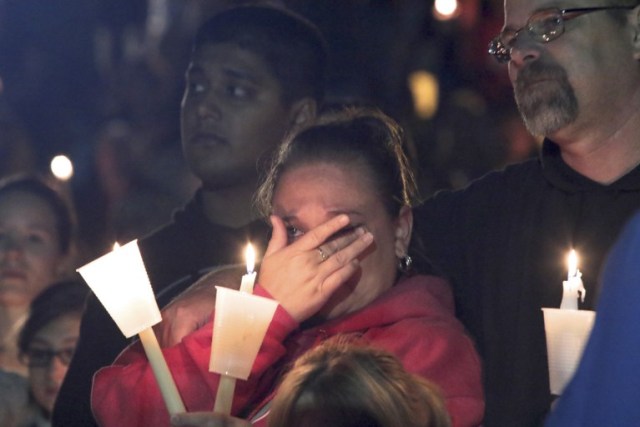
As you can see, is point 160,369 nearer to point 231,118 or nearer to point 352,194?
point 352,194

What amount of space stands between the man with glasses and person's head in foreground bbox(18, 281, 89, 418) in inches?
36.2

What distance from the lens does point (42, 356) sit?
102 inches

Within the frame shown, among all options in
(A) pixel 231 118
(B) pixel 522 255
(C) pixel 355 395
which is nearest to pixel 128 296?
(C) pixel 355 395

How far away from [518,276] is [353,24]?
0.76 meters

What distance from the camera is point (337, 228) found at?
1.95 m

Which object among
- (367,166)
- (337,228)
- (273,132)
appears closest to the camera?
(337,228)

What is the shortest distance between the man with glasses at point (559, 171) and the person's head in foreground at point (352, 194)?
239 mm

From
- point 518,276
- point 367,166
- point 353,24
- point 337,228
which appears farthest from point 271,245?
point 353,24

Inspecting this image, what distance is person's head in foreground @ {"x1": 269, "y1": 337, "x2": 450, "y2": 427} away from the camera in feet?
5.05

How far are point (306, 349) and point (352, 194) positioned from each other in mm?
288

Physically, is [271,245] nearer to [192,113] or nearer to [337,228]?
[337,228]

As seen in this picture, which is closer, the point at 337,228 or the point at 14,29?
the point at 337,228

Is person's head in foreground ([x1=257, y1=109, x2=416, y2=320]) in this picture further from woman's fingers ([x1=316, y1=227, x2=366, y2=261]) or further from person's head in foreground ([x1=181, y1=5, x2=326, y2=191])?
person's head in foreground ([x1=181, y1=5, x2=326, y2=191])

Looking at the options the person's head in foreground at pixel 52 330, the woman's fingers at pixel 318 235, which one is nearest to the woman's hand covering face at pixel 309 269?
the woman's fingers at pixel 318 235
